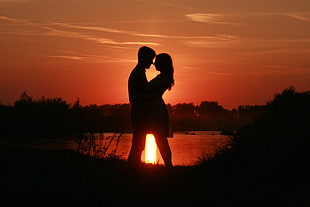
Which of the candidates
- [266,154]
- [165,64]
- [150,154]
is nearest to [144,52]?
[165,64]

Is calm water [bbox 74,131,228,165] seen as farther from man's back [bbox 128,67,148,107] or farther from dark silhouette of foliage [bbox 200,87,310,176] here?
man's back [bbox 128,67,148,107]

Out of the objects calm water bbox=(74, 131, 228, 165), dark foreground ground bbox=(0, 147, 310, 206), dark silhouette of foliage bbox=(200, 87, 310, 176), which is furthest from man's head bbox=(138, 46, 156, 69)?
calm water bbox=(74, 131, 228, 165)

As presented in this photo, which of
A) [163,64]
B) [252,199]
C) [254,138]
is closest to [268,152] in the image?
[254,138]

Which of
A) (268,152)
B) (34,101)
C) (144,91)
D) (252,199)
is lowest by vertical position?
(252,199)

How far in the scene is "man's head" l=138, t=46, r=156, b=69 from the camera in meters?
8.80

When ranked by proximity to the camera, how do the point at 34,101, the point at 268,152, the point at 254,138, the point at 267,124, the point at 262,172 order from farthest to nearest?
the point at 34,101 < the point at 267,124 < the point at 254,138 < the point at 268,152 < the point at 262,172

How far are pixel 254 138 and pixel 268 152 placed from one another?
904 mm

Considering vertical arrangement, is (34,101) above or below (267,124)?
above

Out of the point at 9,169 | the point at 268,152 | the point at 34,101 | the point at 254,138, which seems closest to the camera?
the point at 9,169

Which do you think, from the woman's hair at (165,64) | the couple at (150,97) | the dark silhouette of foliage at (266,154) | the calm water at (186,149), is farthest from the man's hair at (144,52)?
the calm water at (186,149)

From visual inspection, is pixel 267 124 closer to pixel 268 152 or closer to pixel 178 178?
pixel 268 152

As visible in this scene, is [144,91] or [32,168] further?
[32,168]

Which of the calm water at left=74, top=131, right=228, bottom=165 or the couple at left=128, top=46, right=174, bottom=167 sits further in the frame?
the calm water at left=74, top=131, right=228, bottom=165

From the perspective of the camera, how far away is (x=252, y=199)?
675 cm
